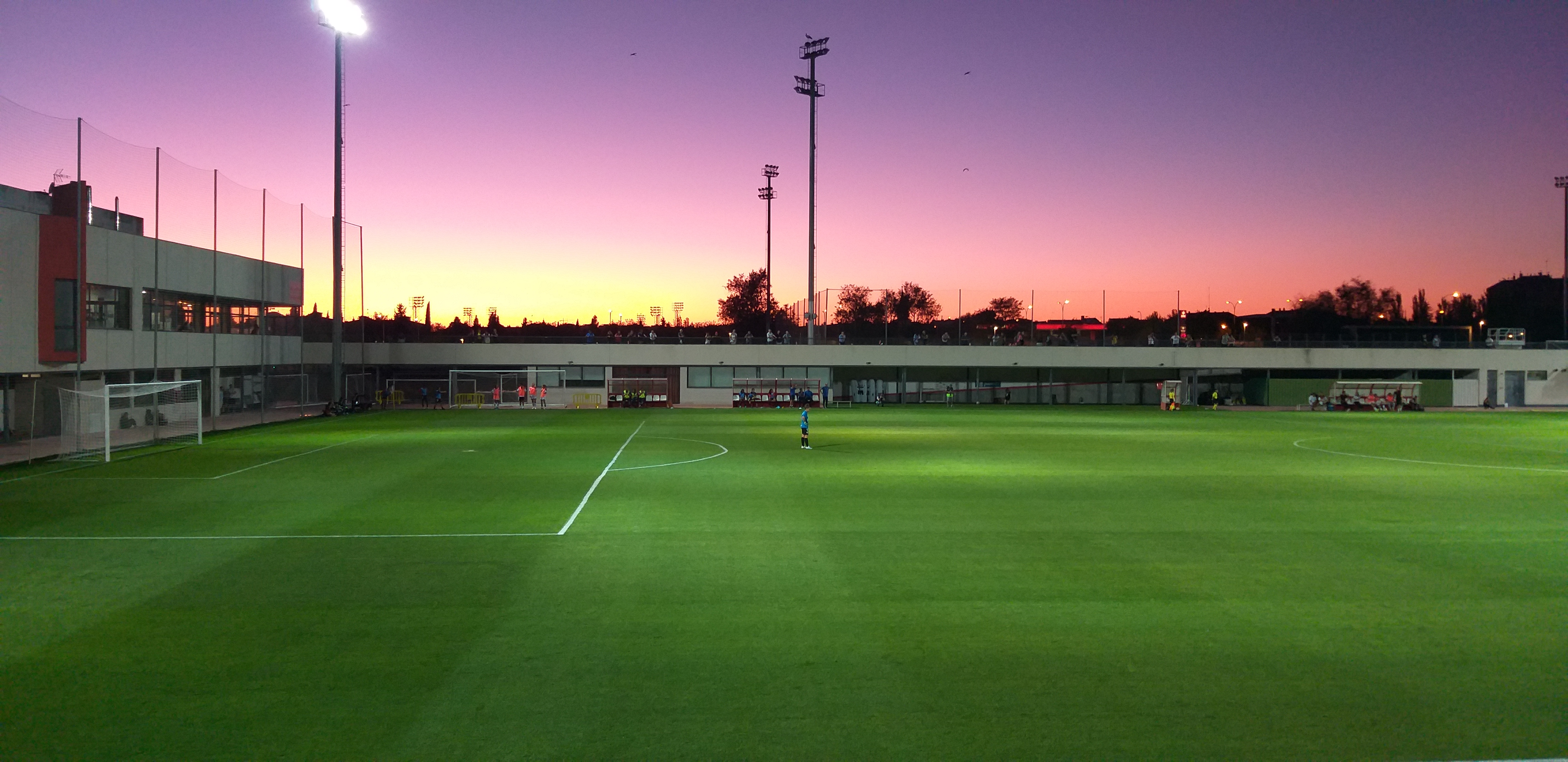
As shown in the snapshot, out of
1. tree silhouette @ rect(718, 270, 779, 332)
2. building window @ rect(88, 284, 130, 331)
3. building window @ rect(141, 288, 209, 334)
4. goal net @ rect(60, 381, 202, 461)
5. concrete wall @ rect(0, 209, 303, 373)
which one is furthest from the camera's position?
tree silhouette @ rect(718, 270, 779, 332)

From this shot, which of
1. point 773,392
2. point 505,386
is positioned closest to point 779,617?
point 773,392

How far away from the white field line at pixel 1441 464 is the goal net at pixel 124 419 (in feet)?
118

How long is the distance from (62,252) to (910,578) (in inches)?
1290

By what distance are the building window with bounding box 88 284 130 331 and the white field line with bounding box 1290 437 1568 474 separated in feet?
138

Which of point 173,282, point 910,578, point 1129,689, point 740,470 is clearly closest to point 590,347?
point 173,282

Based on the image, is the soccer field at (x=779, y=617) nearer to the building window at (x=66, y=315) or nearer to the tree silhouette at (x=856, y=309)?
the building window at (x=66, y=315)

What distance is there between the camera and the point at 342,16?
43219 mm

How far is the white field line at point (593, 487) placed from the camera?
626 inches

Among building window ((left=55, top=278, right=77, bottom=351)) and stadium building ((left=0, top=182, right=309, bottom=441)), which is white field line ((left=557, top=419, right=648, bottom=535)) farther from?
building window ((left=55, top=278, right=77, bottom=351))

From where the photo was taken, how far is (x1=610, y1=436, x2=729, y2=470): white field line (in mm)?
24562

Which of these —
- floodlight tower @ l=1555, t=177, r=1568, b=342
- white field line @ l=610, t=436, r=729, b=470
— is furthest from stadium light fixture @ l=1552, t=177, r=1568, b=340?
white field line @ l=610, t=436, r=729, b=470

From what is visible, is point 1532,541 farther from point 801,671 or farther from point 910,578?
point 801,671

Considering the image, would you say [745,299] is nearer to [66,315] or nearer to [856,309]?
[856,309]

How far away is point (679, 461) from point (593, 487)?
5577 millimetres
